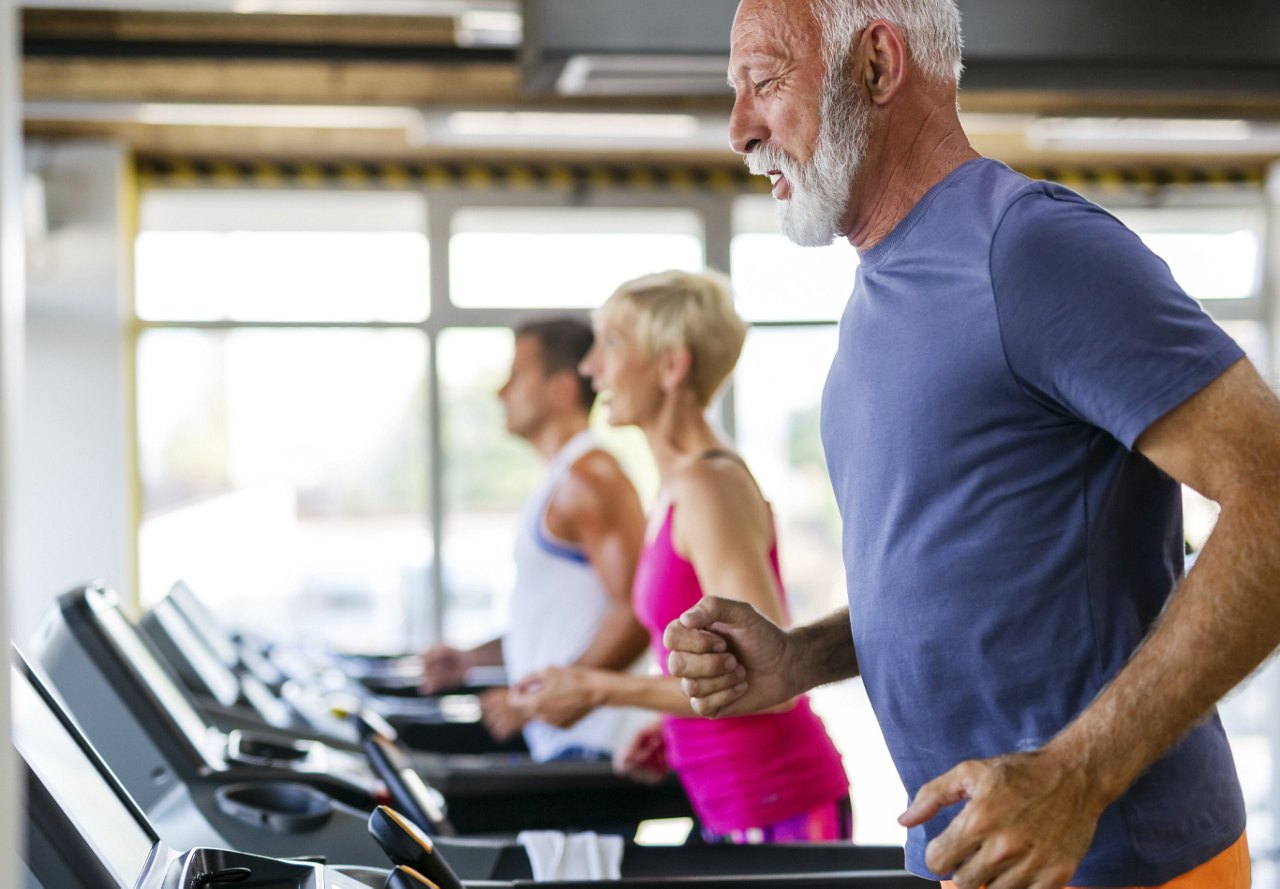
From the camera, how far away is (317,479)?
717cm

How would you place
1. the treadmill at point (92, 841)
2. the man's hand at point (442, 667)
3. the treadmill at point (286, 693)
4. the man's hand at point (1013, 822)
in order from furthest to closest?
the man's hand at point (442, 667) < the treadmill at point (286, 693) < the treadmill at point (92, 841) < the man's hand at point (1013, 822)

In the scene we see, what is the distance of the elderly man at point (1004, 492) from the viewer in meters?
1.00

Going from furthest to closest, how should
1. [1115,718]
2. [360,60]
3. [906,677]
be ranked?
[360,60]
[906,677]
[1115,718]

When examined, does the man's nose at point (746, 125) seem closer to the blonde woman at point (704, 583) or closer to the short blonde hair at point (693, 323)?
the blonde woman at point (704, 583)

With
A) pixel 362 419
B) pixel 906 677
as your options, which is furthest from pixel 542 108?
pixel 906 677

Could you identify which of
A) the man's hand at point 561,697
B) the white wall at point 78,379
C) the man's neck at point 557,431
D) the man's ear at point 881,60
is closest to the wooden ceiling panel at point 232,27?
the white wall at point 78,379

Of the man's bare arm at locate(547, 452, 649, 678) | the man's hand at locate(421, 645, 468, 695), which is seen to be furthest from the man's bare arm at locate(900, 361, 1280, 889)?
the man's hand at locate(421, 645, 468, 695)

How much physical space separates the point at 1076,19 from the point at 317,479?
203 inches

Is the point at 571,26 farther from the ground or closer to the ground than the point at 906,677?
farther from the ground

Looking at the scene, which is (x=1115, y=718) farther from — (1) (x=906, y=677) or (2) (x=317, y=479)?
(2) (x=317, y=479)

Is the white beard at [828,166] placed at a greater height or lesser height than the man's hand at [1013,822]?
greater

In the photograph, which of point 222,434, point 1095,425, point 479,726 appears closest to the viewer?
point 1095,425

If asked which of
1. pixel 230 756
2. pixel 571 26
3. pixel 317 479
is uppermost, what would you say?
pixel 571 26

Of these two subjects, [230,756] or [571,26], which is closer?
[230,756]
